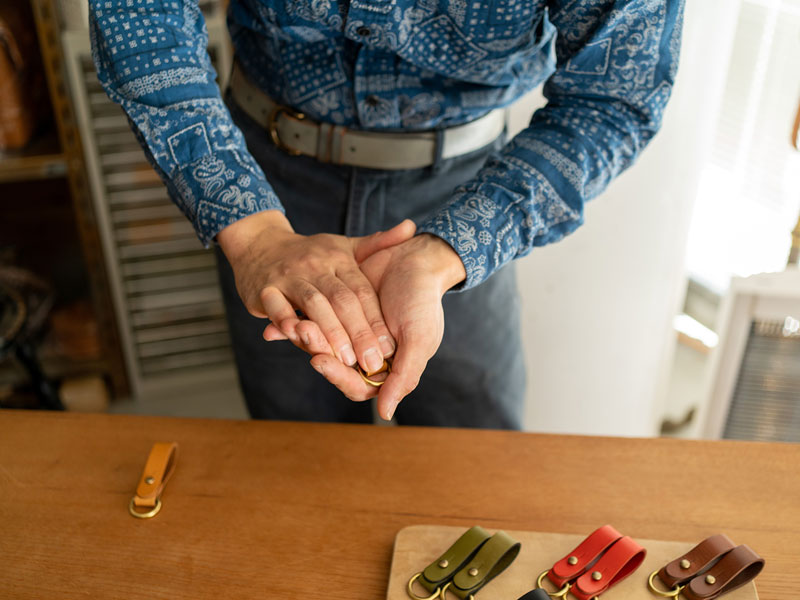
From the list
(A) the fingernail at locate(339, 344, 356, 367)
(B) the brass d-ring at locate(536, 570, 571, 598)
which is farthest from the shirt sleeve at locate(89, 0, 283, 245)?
(B) the brass d-ring at locate(536, 570, 571, 598)

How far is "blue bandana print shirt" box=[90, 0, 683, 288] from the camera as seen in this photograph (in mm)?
912

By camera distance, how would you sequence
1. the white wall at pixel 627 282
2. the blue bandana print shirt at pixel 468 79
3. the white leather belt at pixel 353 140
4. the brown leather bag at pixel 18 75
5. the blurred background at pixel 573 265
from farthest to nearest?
the brown leather bag at pixel 18 75 → the blurred background at pixel 573 265 → the white wall at pixel 627 282 → the white leather belt at pixel 353 140 → the blue bandana print shirt at pixel 468 79

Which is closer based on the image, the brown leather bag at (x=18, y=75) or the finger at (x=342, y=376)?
the finger at (x=342, y=376)

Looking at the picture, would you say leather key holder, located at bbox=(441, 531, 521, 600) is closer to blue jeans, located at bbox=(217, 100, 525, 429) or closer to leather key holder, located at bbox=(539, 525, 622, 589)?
leather key holder, located at bbox=(539, 525, 622, 589)

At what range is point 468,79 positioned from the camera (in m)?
1.02

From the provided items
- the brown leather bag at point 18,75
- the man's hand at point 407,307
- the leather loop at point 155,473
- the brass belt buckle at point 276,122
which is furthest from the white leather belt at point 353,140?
the brown leather bag at point 18,75

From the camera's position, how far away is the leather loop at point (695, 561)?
84 centimetres

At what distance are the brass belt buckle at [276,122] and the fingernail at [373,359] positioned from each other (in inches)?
16.7

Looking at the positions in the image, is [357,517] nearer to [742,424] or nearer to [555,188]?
[555,188]

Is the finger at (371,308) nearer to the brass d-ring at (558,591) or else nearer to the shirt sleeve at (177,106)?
the shirt sleeve at (177,106)

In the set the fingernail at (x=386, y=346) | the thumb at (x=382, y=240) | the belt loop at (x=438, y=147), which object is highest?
the belt loop at (x=438, y=147)

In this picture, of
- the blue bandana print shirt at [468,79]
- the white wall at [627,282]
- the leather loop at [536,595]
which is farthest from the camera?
the white wall at [627,282]

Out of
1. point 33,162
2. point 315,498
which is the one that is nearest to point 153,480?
point 315,498

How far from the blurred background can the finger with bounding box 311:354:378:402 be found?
0.82 meters
